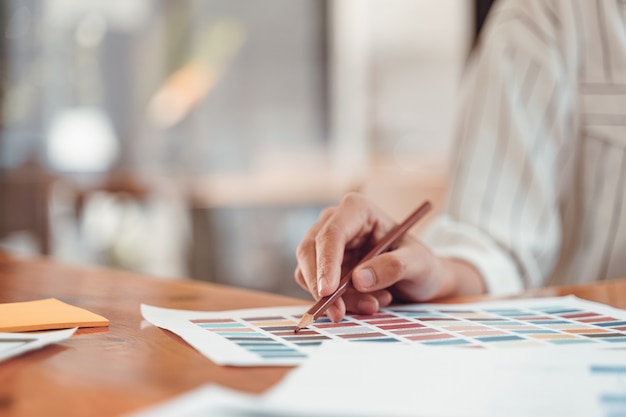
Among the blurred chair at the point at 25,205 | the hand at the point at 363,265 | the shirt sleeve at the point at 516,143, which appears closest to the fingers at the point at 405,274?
the hand at the point at 363,265

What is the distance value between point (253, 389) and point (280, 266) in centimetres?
443

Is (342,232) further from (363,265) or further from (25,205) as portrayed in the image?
(25,205)

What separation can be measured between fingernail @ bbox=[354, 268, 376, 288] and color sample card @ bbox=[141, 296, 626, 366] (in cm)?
2

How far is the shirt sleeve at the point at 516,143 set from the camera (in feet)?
3.77

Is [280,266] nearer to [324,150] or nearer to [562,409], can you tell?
[324,150]

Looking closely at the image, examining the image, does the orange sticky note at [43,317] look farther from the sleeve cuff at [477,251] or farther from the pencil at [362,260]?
the sleeve cuff at [477,251]

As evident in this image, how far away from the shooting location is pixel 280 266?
4859 millimetres

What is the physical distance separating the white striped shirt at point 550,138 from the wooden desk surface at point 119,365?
1.18 ft

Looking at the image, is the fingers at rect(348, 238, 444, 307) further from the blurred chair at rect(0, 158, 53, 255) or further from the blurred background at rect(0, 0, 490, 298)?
the blurred chair at rect(0, 158, 53, 255)

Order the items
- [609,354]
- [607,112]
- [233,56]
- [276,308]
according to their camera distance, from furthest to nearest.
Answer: [233,56], [607,112], [276,308], [609,354]

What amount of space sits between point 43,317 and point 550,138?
0.78 meters

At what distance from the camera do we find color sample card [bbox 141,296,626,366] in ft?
1.78

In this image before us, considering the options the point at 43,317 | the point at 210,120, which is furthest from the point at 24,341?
the point at 210,120

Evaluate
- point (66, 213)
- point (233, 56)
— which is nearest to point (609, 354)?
point (66, 213)
